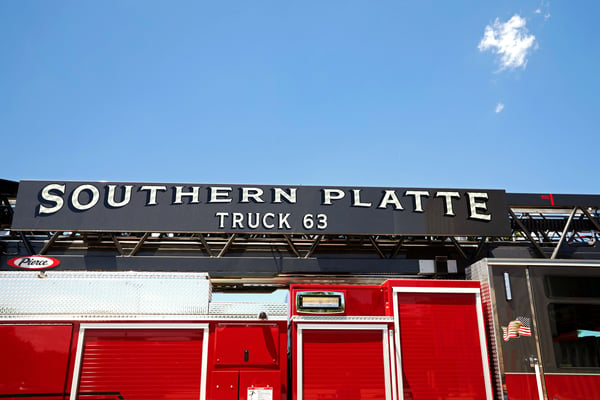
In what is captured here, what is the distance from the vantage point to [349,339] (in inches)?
245

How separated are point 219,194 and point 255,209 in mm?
756

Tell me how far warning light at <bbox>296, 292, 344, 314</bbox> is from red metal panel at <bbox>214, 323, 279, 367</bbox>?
0.52m

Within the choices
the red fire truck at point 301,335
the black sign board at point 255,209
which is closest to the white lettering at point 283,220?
the black sign board at point 255,209

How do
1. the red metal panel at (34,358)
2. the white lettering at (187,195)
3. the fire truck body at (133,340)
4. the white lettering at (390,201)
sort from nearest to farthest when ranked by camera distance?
the red metal panel at (34,358) → the fire truck body at (133,340) → the white lettering at (187,195) → the white lettering at (390,201)

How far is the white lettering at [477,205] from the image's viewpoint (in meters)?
8.65

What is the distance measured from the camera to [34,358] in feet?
18.5

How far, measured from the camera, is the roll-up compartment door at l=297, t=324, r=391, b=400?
6.00 meters

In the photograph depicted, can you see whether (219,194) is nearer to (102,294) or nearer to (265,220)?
(265,220)

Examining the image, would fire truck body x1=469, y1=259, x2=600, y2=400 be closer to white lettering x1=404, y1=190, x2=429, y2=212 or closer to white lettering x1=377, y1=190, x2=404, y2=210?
white lettering x1=404, y1=190, x2=429, y2=212

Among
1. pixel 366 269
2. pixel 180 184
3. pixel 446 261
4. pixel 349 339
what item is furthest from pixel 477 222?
pixel 180 184

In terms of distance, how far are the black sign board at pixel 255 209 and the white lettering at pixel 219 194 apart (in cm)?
2

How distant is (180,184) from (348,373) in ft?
15.2

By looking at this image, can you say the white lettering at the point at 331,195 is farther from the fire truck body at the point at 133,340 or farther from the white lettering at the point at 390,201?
the fire truck body at the point at 133,340

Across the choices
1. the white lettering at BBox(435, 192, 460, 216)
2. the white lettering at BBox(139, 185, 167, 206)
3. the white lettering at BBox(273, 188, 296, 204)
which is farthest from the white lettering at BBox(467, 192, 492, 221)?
the white lettering at BBox(139, 185, 167, 206)
